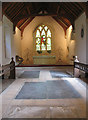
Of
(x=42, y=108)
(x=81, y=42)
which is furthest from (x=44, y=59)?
(x=42, y=108)

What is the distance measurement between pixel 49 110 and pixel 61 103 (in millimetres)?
381

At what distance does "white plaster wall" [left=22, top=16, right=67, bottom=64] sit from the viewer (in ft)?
37.1

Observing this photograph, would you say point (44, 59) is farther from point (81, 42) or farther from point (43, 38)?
point (81, 42)

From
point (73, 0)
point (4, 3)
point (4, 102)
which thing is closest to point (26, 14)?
point (4, 3)

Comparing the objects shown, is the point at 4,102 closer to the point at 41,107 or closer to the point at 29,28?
the point at 41,107

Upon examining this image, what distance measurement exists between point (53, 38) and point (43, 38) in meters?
0.92

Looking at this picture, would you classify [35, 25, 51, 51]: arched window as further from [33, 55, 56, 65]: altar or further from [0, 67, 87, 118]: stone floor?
[0, 67, 87, 118]: stone floor

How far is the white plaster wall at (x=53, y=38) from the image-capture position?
11.3 meters

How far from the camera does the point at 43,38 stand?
11.4m

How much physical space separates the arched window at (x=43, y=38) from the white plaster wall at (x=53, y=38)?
1.22 ft

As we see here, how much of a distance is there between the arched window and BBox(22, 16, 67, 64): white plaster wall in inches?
14.7

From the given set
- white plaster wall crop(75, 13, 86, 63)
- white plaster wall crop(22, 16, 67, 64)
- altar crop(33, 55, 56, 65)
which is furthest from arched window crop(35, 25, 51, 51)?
white plaster wall crop(75, 13, 86, 63)

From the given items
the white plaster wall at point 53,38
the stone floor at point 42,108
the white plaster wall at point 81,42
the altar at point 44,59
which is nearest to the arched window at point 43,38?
the white plaster wall at point 53,38

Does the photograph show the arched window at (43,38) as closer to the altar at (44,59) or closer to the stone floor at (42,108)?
the altar at (44,59)
